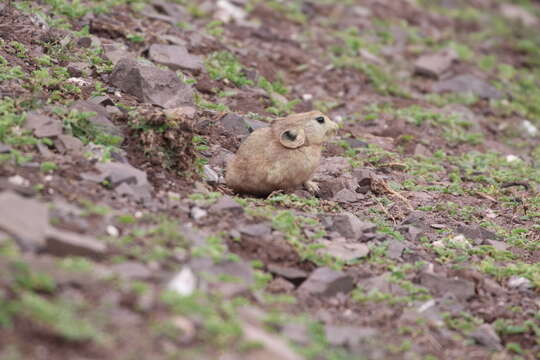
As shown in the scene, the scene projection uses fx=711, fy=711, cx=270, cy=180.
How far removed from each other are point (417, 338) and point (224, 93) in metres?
5.74

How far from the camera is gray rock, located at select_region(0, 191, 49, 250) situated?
5285 millimetres

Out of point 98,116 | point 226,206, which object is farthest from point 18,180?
point 226,206

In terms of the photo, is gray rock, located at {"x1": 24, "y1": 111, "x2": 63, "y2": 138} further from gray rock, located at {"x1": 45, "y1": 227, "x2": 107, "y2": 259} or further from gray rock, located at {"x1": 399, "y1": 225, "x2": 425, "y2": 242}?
gray rock, located at {"x1": 399, "y1": 225, "x2": 425, "y2": 242}

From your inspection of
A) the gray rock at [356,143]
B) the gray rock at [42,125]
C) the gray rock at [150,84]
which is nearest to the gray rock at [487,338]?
the gray rock at [42,125]

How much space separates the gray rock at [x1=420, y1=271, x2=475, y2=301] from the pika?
2144mm

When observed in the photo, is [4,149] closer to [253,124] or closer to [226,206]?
[226,206]

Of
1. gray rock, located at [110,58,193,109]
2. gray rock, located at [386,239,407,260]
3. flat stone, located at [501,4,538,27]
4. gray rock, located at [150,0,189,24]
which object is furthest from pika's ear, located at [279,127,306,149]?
flat stone, located at [501,4,538,27]

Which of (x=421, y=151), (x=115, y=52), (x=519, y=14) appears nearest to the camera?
(x=115, y=52)

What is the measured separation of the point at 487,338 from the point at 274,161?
3148mm

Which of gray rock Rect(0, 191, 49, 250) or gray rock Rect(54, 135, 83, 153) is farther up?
gray rock Rect(0, 191, 49, 250)

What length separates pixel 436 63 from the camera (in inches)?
566

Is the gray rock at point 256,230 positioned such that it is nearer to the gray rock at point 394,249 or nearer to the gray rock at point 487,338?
the gray rock at point 394,249

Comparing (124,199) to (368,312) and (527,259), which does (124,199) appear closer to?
(368,312)

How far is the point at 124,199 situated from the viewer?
21.8 ft
